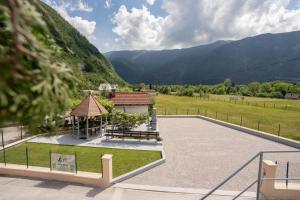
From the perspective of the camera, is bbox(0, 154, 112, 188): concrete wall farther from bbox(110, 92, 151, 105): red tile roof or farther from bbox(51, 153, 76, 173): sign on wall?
bbox(110, 92, 151, 105): red tile roof

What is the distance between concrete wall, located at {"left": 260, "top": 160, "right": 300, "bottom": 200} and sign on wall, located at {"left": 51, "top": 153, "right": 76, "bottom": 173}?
7782 millimetres

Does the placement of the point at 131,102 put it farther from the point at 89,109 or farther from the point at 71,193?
the point at 71,193

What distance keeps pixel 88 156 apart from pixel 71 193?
16.5ft

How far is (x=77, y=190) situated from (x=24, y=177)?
3.00 meters

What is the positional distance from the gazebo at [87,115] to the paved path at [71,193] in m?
9.01

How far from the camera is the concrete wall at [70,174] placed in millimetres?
10312

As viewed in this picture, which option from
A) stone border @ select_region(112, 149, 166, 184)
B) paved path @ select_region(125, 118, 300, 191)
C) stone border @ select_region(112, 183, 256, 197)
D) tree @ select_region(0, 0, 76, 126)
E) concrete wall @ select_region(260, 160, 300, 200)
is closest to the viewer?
tree @ select_region(0, 0, 76, 126)

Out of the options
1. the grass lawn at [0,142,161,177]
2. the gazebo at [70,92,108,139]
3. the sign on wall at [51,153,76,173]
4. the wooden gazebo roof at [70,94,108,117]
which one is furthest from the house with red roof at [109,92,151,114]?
the sign on wall at [51,153,76,173]

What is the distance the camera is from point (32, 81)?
86.0 inches

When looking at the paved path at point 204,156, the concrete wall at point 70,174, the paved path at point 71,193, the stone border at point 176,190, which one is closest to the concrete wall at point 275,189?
the stone border at point 176,190

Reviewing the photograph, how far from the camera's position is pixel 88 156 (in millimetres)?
14836

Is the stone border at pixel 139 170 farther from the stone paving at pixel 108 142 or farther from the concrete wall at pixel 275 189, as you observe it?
the concrete wall at pixel 275 189

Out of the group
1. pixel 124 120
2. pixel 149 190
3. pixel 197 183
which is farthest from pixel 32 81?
pixel 124 120

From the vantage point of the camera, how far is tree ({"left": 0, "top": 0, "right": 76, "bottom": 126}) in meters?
1.90
